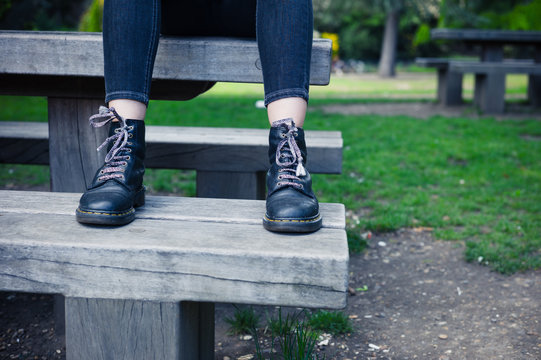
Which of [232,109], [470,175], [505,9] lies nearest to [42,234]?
[470,175]

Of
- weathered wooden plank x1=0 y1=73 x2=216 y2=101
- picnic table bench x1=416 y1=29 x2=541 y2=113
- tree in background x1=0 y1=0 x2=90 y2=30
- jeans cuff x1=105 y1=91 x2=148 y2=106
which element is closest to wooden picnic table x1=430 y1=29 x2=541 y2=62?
picnic table bench x1=416 y1=29 x2=541 y2=113

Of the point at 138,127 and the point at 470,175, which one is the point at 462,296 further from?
the point at 470,175

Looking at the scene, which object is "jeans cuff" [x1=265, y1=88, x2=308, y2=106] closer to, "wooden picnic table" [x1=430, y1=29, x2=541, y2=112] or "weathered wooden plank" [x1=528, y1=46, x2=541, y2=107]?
"wooden picnic table" [x1=430, y1=29, x2=541, y2=112]

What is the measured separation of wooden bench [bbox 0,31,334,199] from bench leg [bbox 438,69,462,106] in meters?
6.57

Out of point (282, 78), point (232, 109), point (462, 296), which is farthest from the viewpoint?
point (232, 109)

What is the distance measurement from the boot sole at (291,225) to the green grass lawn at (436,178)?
153 cm

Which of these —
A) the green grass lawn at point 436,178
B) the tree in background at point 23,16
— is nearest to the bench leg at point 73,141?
the green grass lawn at point 436,178

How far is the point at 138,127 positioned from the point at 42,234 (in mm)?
398

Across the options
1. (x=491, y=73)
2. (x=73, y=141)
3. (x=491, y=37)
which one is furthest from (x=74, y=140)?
(x=491, y=37)

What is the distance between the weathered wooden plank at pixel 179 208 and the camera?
4.31 feet

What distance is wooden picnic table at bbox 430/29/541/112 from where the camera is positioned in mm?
7340

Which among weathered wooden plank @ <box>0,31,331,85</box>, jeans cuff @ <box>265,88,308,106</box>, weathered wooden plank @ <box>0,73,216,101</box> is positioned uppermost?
weathered wooden plank @ <box>0,31,331,85</box>

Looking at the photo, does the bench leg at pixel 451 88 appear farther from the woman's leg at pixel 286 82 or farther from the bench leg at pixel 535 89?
the woman's leg at pixel 286 82

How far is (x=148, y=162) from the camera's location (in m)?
2.28
